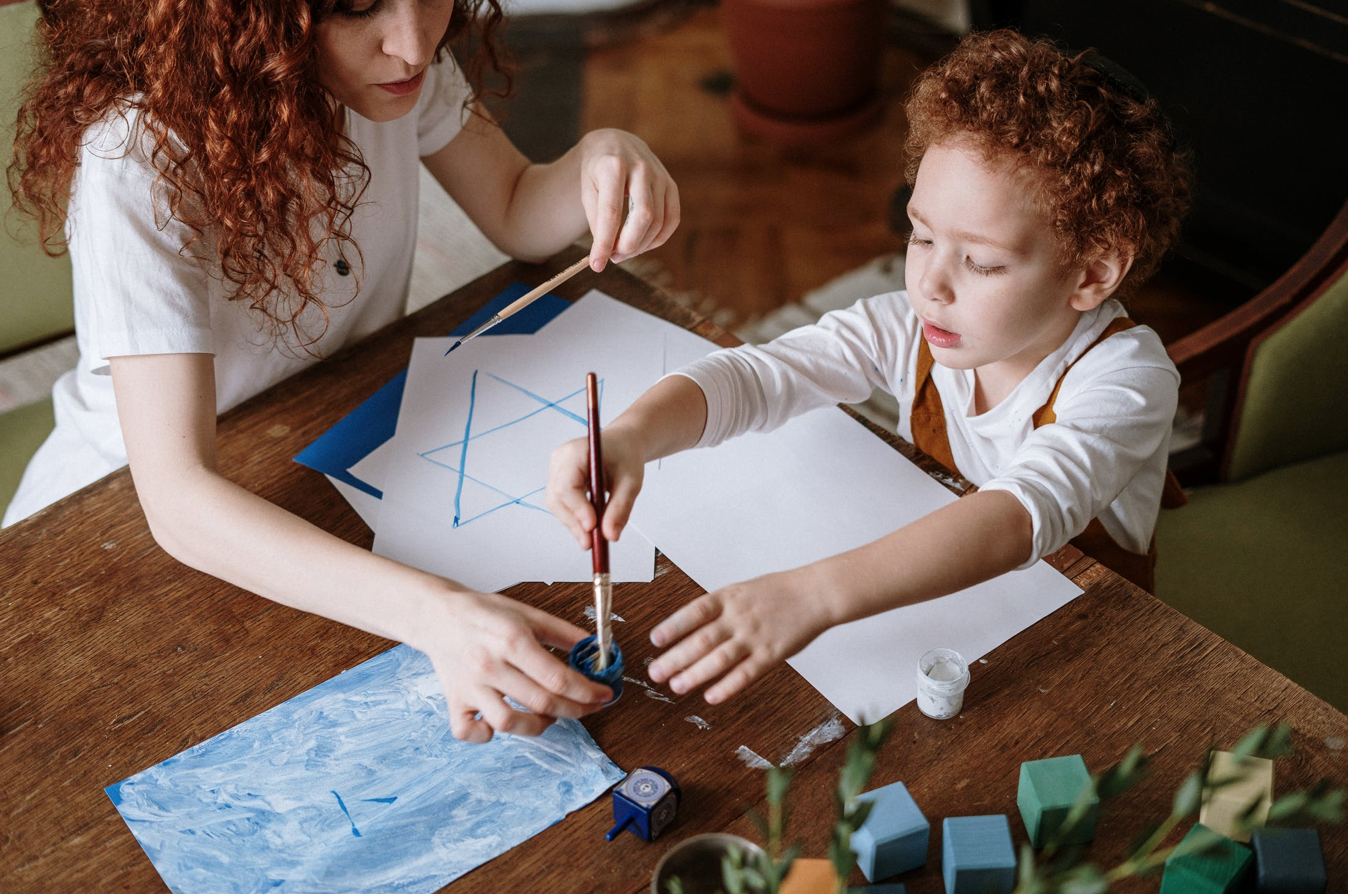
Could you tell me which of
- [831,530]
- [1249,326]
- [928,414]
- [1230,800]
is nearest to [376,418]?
[831,530]

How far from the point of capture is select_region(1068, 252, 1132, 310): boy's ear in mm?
1060

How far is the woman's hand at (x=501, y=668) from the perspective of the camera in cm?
82

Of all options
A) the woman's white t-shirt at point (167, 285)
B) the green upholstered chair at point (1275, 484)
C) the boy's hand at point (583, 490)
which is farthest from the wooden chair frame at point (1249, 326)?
the woman's white t-shirt at point (167, 285)

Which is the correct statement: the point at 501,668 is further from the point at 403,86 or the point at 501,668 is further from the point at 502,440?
the point at 403,86

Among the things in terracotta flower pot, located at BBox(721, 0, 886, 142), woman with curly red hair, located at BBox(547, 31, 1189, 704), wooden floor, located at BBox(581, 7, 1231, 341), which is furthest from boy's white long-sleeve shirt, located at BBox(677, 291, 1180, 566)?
terracotta flower pot, located at BBox(721, 0, 886, 142)

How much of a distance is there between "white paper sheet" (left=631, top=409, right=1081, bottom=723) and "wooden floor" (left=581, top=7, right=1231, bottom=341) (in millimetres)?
1436

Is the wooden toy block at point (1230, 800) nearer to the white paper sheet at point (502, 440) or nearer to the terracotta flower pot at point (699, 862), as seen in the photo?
the terracotta flower pot at point (699, 862)

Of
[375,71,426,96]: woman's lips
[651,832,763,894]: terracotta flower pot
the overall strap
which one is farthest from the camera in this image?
the overall strap

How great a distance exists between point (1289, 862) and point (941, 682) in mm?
251

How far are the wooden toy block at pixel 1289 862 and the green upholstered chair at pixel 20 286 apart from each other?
139cm

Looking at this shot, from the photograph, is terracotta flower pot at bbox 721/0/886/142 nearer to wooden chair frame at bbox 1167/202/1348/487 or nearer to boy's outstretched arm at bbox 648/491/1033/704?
wooden chair frame at bbox 1167/202/1348/487

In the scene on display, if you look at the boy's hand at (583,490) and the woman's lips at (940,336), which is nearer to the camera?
the boy's hand at (583,490)

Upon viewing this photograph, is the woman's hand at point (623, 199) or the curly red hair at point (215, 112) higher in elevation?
the curly red hair at point (215, 112)

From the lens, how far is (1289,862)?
2.43ft
